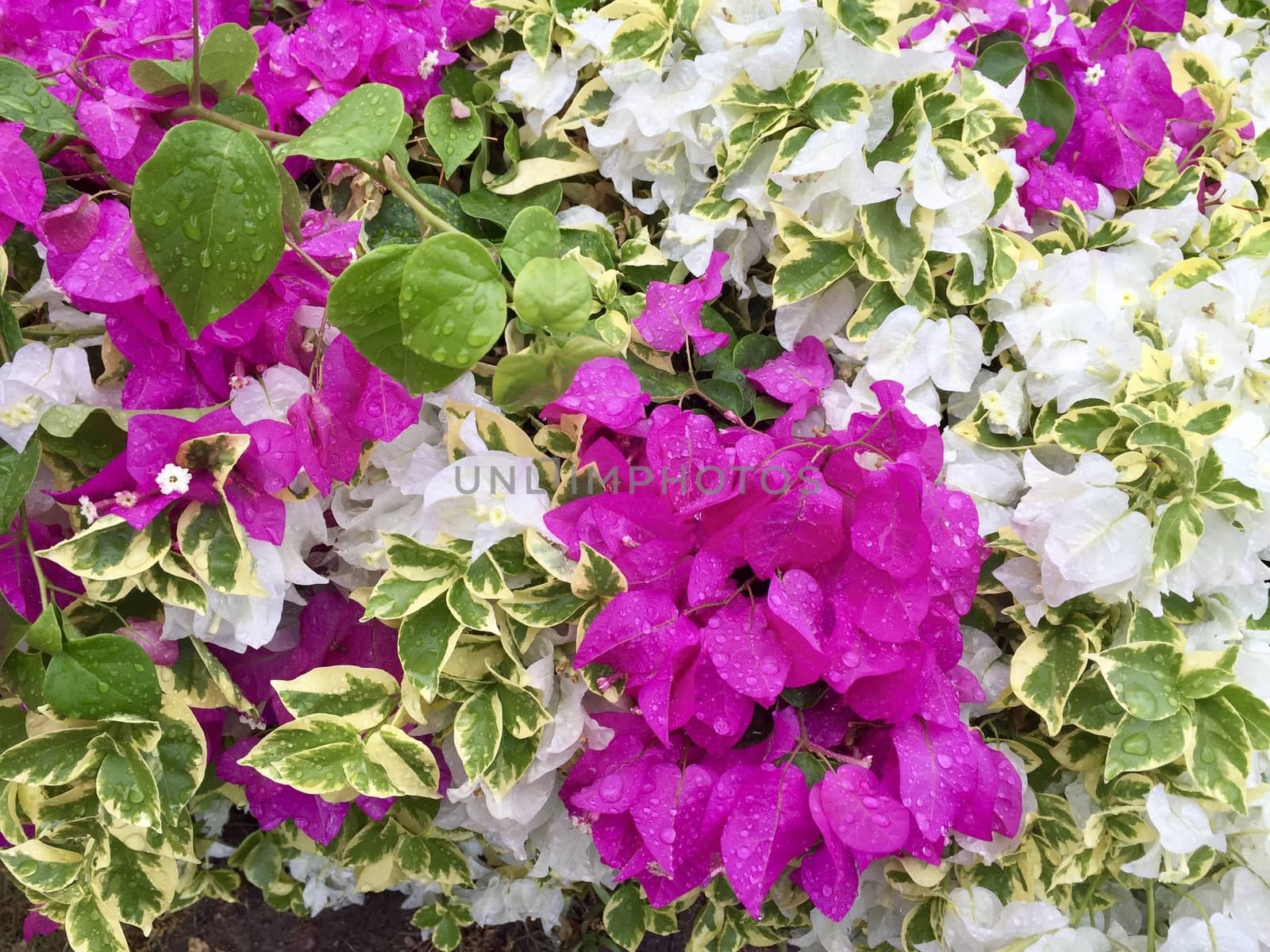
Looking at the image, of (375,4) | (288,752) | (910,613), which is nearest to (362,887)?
(288,752)

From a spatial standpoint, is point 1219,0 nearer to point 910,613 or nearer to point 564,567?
point 910,613

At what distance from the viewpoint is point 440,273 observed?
461 mm

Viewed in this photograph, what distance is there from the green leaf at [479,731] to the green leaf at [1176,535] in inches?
19.6

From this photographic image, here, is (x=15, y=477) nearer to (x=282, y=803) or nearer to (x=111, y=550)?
(x=111, y=550)

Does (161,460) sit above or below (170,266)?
below

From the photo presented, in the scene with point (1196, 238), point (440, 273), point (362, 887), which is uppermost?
point (440, 273)

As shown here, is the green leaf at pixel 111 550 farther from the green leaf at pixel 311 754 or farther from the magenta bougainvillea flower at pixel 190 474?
the green leaf at pixel 311 754

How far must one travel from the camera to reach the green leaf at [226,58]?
1.80ft

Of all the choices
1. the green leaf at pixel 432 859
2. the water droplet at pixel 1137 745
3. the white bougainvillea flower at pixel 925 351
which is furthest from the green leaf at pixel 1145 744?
the green leaf at pixel 432 859

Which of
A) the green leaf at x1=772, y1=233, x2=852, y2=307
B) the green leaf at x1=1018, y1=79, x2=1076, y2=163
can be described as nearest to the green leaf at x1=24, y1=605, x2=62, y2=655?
the green leaf at x1=772, y1=233, x2=852, y2=307

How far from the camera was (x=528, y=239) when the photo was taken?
22.3 inches

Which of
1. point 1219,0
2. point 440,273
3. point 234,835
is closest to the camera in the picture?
point 440,273

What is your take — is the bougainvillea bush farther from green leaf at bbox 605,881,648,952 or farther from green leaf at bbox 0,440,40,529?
green leaf at bbox 605,881,648,952

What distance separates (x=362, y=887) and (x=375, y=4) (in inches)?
33.7
